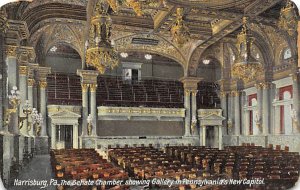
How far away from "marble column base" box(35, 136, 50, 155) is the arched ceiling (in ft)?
13.6

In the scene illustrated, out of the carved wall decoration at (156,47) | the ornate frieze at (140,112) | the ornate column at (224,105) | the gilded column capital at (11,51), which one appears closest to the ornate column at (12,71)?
the gilded column capital at (11,51)

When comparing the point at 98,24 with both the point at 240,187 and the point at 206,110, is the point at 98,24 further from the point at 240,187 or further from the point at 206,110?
the point at 206,110

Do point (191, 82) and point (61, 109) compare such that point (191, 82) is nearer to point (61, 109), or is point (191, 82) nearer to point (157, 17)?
point (157, 17)

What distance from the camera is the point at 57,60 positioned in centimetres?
1541

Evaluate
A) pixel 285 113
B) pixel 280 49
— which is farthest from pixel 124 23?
pixel 285 113

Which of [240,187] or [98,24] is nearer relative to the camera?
[240,187]

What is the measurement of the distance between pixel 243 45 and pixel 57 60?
341 inches

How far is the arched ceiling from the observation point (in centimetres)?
1281

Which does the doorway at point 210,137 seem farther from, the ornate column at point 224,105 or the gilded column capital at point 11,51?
the gilded column capital at point 11,51

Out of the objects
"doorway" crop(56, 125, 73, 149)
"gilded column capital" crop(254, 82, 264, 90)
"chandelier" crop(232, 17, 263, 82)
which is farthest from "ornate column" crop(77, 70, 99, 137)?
"gilded column capital" crop(254, 82, 264, 90)

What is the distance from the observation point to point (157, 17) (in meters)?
15.9

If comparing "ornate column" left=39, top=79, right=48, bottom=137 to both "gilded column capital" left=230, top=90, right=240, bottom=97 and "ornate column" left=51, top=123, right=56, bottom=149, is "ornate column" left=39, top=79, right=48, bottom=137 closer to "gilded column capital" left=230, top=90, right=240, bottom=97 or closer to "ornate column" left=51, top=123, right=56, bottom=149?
"ornate column" left=51, top=123, right=56, bottom=149

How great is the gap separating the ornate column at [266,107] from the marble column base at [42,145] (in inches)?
437

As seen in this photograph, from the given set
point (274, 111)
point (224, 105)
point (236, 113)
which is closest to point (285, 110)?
point (274, 111)
